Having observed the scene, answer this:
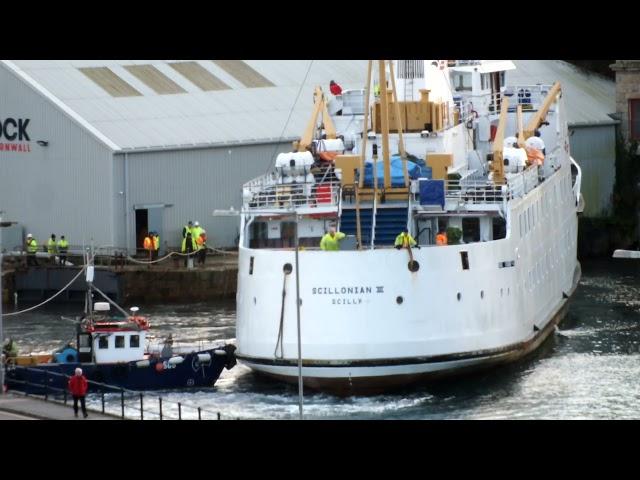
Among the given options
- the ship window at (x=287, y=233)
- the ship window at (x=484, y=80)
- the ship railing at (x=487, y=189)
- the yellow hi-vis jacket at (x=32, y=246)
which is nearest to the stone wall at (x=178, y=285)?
the yellow hi-vis jacket at (x=32, y=246)

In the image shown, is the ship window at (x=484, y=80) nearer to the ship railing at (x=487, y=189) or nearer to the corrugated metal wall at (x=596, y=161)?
the ship railing at (x=487, y=189)

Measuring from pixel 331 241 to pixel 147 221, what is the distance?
26.4 m

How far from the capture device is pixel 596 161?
96.0m

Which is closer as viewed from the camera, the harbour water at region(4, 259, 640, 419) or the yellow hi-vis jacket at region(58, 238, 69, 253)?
the harbour water at region(4, 259, 640, 419)

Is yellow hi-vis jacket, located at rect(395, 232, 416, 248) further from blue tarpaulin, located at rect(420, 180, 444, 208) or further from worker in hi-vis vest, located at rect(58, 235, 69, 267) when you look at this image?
worker in hi-vis vest, located at rect(58, 235, 69, 267)

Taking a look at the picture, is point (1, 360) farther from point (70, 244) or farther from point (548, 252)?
point (70, 244)

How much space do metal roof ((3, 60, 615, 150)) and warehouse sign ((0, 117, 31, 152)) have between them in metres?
1.55

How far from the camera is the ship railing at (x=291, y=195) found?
197 ft

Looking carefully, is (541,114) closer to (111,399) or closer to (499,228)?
(499,228)

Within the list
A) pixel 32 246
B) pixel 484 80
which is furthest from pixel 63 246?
pixel 484 80

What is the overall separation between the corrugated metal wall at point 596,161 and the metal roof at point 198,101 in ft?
2.06

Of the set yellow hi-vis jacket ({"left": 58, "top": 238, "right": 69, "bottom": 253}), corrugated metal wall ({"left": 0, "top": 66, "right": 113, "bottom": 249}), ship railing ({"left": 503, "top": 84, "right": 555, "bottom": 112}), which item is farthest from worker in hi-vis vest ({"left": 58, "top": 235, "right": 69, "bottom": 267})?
ship railing ({"left": 503, "top": 84, "right": 555, "bottom": 112})

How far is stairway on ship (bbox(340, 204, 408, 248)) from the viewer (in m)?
59.3

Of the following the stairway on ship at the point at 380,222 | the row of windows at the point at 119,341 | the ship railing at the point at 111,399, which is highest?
the stairway on ship at the point at 380,222
